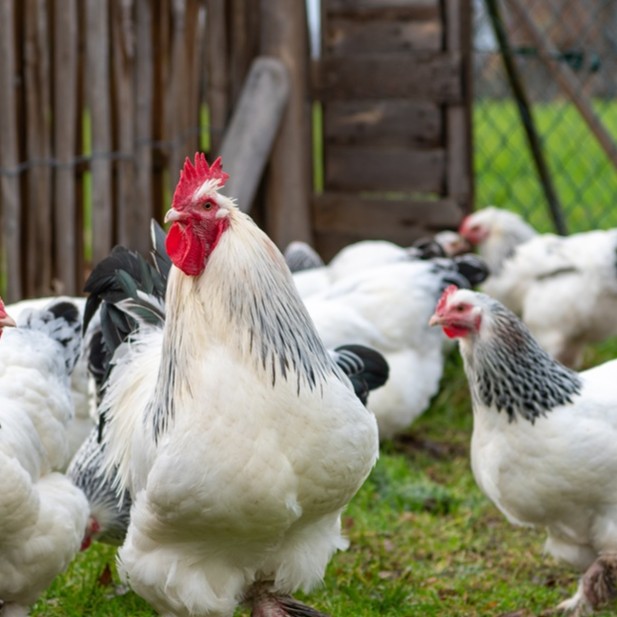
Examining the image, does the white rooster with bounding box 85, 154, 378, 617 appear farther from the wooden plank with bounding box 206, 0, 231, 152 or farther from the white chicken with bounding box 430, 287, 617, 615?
the wooden plank with bounding box 206, 0, 231, 152

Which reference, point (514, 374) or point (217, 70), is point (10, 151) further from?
point (514, 374)

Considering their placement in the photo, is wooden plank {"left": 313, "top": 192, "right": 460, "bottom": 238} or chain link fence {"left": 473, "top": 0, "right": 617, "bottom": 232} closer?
wooden plank {"left": 313, "top": 192, "right": 460, "bottom": 238}

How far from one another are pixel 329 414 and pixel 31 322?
5.45 ft

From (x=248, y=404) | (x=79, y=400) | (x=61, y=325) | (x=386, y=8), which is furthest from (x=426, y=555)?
(x=386, y=8)

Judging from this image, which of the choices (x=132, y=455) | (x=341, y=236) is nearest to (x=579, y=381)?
(x=132, y=455)

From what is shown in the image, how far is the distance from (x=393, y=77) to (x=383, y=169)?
23.3 inches

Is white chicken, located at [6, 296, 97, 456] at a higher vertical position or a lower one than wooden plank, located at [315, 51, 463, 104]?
lower

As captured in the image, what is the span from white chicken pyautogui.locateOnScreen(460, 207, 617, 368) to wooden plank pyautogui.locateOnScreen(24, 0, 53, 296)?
2684 millimetres

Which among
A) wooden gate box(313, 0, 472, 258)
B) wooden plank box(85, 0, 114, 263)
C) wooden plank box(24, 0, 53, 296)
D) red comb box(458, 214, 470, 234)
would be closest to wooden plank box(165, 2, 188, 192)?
wooden plank box(85, 0, 114, 263)

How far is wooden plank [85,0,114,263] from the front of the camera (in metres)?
6.54

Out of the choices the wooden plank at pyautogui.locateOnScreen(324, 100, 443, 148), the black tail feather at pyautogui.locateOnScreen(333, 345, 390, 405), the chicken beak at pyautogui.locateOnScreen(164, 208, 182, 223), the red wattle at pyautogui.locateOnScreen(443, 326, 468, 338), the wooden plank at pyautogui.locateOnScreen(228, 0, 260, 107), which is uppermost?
the wooden plank at pyautogui.locateOnScreen(228, 0, 260, 107)

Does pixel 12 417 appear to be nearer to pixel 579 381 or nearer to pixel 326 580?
pixel 326 580

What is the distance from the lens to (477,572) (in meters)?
4.86

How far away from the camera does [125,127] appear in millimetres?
6766
